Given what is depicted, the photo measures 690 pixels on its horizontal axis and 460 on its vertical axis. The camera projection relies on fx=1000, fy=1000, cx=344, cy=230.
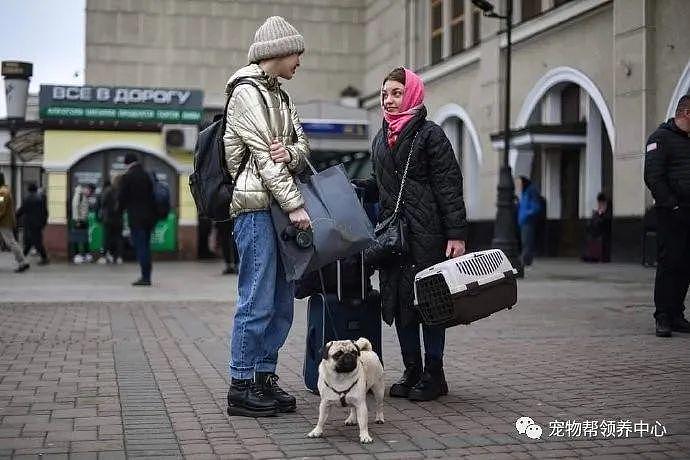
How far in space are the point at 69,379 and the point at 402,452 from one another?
9.49 feet

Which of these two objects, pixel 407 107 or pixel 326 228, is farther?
pixel 407 107

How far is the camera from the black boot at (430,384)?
Result: 583 centimetres

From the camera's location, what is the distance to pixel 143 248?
15.2 m

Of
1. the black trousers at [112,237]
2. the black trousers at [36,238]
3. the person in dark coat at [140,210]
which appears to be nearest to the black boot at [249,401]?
the person in dark coat at [140,210]

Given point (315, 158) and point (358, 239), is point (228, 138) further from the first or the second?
point (315, 158)

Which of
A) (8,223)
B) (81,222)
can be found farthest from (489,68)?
(8,223)

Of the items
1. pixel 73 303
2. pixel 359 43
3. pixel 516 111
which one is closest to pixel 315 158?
pixel 516 111

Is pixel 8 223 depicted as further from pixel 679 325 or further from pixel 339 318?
pixel 339 318

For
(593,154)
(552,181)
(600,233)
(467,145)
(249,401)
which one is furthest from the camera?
(467,145)

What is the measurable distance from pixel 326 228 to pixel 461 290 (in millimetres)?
850

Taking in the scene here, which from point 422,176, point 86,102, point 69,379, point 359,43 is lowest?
point 69,379

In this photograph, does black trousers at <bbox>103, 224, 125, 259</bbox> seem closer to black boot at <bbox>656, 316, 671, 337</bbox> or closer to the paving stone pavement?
the paving stone pavement

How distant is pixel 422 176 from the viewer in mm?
5906

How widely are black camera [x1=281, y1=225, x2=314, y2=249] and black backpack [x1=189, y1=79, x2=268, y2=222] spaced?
366mm
